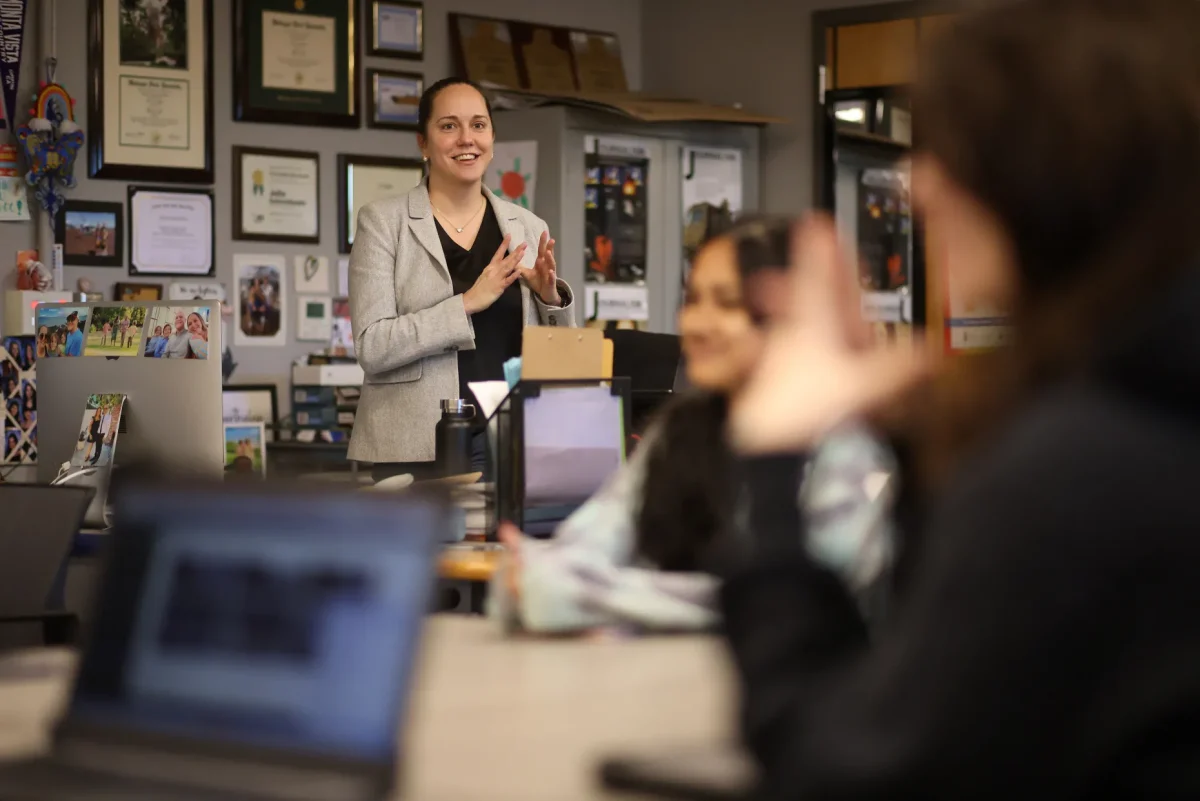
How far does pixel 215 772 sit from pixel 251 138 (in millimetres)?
5135

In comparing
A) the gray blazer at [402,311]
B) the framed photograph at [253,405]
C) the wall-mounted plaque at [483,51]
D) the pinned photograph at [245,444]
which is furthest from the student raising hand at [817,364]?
the wall-mounted plaque at [483,51]

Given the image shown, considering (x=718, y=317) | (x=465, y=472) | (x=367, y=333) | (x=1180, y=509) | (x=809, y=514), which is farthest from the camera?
(x=367, y=333)

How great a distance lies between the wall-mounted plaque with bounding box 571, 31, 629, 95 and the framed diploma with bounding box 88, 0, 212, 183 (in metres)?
1.65

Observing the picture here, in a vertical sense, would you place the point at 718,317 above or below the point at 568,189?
below

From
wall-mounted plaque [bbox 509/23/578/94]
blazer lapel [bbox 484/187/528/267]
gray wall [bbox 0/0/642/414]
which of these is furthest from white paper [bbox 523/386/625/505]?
wall-mounted plaque [bbox 509/23/578/94]

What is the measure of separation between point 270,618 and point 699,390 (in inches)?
30.6

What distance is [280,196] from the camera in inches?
229

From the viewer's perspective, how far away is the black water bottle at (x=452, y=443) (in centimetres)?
257

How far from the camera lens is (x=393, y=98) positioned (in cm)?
609

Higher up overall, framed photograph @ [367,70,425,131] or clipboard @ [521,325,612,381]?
framed photograph @ [367,70,425,131]

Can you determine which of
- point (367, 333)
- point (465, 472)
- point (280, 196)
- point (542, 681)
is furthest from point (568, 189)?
point (542, 681)

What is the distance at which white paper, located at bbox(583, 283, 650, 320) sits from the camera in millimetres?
5984

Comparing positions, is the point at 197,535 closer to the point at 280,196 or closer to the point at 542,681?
the point at 542,681

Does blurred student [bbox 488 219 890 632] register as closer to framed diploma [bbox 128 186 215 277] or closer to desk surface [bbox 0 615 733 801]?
desk surface [bbox 0 615 733 801]
